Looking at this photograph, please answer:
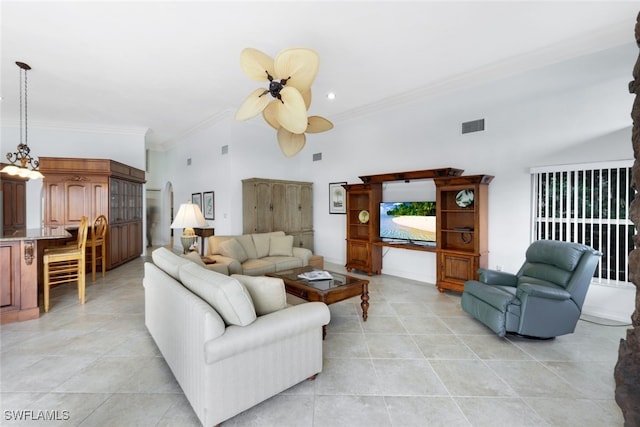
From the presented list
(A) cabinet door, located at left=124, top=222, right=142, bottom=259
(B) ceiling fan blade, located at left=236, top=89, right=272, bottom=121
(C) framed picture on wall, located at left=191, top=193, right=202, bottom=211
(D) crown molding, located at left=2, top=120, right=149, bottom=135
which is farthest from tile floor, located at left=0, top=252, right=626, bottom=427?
(D) crown molding, located at left=2, top=120, right=149, bottom=135

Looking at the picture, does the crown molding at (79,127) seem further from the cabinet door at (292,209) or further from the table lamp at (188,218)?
the table lamp at (188,218)

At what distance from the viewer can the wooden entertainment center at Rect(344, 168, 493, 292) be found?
4.19m

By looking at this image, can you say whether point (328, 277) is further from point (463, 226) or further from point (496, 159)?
point (496, 159)

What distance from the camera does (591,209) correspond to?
3.55m

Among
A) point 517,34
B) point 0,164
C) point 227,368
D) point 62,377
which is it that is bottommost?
point 62,377

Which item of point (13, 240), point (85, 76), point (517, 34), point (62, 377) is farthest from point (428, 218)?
point (85, 76)

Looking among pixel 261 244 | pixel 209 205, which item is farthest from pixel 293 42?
pixel 209 205

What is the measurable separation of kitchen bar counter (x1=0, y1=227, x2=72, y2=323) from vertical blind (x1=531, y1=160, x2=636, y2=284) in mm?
6012

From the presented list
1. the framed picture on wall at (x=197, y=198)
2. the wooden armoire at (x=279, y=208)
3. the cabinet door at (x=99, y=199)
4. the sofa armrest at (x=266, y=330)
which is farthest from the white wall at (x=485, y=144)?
the sofa armrest at (x=266, y=330)

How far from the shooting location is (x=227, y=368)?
5.67 feet

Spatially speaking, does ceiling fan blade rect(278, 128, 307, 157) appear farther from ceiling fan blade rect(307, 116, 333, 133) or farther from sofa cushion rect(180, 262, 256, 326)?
sofa cushion rect(180, 262, 256, 326)

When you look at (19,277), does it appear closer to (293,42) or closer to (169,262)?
(169,262)

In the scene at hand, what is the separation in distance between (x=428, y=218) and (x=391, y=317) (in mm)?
1963

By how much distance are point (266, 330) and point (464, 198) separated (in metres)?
3.69
